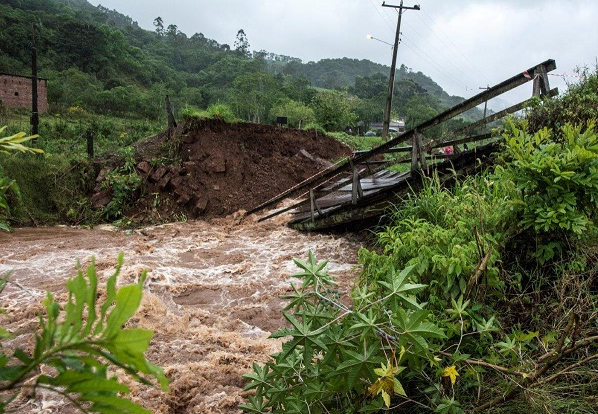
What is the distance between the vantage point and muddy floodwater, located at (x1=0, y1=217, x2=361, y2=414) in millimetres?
3855

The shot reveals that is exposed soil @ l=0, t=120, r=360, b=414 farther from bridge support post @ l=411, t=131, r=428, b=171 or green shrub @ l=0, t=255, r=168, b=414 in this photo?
bridge support post @ l=411, t=131, r=428, b=171

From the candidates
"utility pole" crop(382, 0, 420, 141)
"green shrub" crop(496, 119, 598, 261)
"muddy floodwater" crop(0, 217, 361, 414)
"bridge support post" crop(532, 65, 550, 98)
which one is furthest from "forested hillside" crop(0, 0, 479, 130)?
"green shrub" crop(496, 119, 598, 261)

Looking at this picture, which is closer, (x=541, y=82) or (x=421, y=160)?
(x=541, y=82)

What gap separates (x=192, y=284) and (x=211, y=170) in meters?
5.55

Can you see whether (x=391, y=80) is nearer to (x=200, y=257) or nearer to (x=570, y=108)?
(x=200, y=257)

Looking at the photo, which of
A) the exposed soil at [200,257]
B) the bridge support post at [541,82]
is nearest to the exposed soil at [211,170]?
the exposed soil at [200,257]


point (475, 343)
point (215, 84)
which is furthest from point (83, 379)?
point (215, 84)

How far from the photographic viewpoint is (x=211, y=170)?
11.5 m

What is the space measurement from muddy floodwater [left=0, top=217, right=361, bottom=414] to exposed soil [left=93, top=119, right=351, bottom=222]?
0.80m

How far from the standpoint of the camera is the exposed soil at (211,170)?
35.6 feet

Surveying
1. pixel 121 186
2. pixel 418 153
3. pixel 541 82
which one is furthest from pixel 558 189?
pixel 121 186

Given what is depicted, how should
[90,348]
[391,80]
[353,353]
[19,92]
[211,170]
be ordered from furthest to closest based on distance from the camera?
[19,92] → [391,80] → [211,170] → [353,353] → [90,348]

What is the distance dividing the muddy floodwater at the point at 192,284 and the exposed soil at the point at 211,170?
0.80 m

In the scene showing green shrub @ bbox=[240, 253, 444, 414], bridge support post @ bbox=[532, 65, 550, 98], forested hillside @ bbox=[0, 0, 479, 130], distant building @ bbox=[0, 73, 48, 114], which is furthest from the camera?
forested hillside @ bbox=[0, 0, 479, 130]
